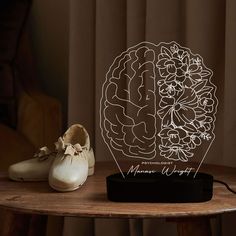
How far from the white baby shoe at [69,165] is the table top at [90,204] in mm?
16

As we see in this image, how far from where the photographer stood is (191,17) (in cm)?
112

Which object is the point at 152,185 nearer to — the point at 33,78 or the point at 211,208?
the point at 211,208

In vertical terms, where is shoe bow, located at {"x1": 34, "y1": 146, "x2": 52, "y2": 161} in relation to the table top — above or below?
above

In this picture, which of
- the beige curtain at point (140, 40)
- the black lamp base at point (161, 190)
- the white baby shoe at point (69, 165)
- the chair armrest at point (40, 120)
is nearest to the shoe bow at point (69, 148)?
the white baby shoe at point (69, 165)

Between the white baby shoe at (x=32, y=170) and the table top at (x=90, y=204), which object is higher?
the white baby shoe at (x=32, y=170)

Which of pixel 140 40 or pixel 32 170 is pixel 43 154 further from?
pixel 140 40

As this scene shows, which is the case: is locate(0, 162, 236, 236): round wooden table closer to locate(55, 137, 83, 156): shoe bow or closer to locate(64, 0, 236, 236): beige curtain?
locate(55, 137, 83, 156): shoe bow

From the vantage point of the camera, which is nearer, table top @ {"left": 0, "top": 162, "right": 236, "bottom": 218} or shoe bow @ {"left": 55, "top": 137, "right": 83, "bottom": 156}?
table top @ {"left": 0, "top": 162, "right": 236, "bottom": 218}

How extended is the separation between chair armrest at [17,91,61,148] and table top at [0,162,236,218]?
42 centimetres

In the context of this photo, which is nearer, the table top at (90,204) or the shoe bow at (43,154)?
the table top at (90,204)

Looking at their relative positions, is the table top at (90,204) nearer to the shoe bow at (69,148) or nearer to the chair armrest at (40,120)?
the shoe bow at (69,148)

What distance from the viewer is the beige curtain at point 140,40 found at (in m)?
1.09

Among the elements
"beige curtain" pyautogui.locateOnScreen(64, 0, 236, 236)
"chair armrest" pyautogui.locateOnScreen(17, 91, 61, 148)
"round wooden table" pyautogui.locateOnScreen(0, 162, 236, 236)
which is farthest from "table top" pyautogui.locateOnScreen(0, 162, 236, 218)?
"chair armrest" pyautogui.locateOnScreen(17, 91, 61, 148)

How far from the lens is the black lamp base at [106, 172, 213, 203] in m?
0.78
